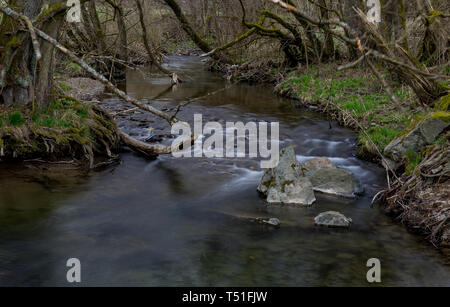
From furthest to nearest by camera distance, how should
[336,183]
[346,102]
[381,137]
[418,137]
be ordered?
[346,102], [381,137], [336,183], [418,137]

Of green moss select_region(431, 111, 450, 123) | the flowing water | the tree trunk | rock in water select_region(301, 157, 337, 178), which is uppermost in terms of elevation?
the tree trunk

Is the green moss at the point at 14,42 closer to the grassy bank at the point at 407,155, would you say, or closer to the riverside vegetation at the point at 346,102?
the riverside vegetation at the point at 346,102

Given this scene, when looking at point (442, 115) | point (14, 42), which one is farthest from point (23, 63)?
point (442, 115)

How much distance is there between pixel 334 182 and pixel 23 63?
245 inches

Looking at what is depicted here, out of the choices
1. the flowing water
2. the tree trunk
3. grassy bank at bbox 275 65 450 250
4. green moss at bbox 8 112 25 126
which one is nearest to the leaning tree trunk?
the tree trunk

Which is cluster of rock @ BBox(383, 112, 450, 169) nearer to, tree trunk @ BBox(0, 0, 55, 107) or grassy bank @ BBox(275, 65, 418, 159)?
grassy bank @ BBox(275, 65, 418, 159)

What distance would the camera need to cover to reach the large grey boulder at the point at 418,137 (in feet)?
23.8

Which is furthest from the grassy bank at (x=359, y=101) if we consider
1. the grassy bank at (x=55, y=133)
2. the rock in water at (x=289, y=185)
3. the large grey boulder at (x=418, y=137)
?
the grassy bank at (x=55, y=133)

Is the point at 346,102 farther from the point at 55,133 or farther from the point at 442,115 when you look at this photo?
the point at 55,133

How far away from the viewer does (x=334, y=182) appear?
7.80 m

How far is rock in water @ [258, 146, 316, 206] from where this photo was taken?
23.7 feet
